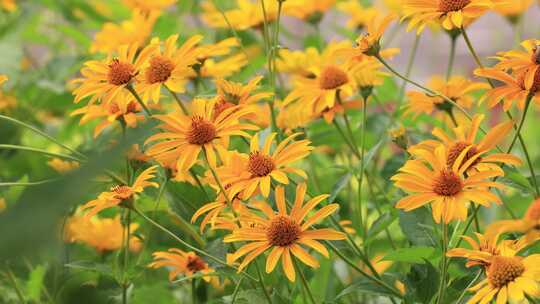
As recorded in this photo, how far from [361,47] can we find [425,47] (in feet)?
12.0

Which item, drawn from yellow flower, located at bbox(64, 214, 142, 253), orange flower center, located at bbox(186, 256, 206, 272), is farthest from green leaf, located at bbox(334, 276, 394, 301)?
yellow flower, located at bbox(64, 214, 142, 253)

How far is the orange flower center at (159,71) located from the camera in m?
0.50


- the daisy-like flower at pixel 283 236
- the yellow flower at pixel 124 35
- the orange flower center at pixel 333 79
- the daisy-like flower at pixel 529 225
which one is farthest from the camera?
the yellow flower at pixel 124 35

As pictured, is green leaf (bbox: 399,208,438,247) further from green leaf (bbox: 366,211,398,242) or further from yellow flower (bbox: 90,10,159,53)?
yellow flower (bbox: 90,10,159,53)

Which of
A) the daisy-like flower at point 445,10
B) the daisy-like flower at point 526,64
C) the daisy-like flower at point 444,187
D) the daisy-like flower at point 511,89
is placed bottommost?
the daisy-like flower at point 444,187

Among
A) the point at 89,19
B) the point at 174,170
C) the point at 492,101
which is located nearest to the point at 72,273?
the point at 174,170

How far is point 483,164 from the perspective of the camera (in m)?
0.42

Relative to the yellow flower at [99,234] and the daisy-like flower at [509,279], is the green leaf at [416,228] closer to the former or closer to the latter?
the daisy-like flower at [509,279]

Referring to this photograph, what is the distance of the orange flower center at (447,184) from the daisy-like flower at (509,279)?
4 cm

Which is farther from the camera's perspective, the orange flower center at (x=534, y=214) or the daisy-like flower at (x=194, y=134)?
the daisy-like flower at (x=194, y=134)

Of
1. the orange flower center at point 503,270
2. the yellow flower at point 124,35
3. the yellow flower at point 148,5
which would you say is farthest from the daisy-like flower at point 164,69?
the yellow flower at point 148,5

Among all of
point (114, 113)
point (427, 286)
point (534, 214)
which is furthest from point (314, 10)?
point (534, 214)

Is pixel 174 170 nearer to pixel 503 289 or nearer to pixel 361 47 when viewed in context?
pixel 361 47

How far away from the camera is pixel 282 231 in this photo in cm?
42
